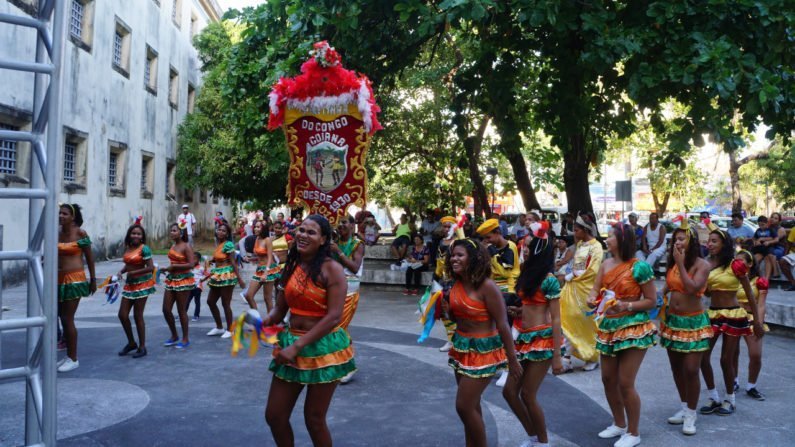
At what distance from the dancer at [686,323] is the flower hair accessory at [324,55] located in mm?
4140

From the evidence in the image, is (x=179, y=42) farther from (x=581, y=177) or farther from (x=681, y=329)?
(x=681, y=329)

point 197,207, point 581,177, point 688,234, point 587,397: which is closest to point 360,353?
point 587,397

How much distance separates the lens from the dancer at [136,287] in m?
7.93

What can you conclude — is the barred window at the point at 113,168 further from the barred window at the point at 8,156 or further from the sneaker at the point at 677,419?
the sneaker at the point at 677,419

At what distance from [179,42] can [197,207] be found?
8334 millimetres

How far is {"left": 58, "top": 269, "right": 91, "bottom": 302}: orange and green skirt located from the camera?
7.21m

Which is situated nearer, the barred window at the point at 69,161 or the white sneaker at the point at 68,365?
the white sneaker at the point at 68,365

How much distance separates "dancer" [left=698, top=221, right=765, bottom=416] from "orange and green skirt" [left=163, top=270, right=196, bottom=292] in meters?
6.10

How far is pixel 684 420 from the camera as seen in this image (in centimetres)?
555

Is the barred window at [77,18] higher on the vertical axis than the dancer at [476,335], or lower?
higher

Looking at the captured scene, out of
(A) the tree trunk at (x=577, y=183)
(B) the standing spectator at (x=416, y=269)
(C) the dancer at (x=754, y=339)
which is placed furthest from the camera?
(B) the standing spectator at (x=416, y=269)

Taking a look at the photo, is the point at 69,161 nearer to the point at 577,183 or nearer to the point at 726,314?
the point at 577,183

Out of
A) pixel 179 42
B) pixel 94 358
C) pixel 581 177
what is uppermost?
pixel 179 42

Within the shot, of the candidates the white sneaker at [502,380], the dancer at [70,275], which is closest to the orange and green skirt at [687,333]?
the white sneaker at [502,380]
